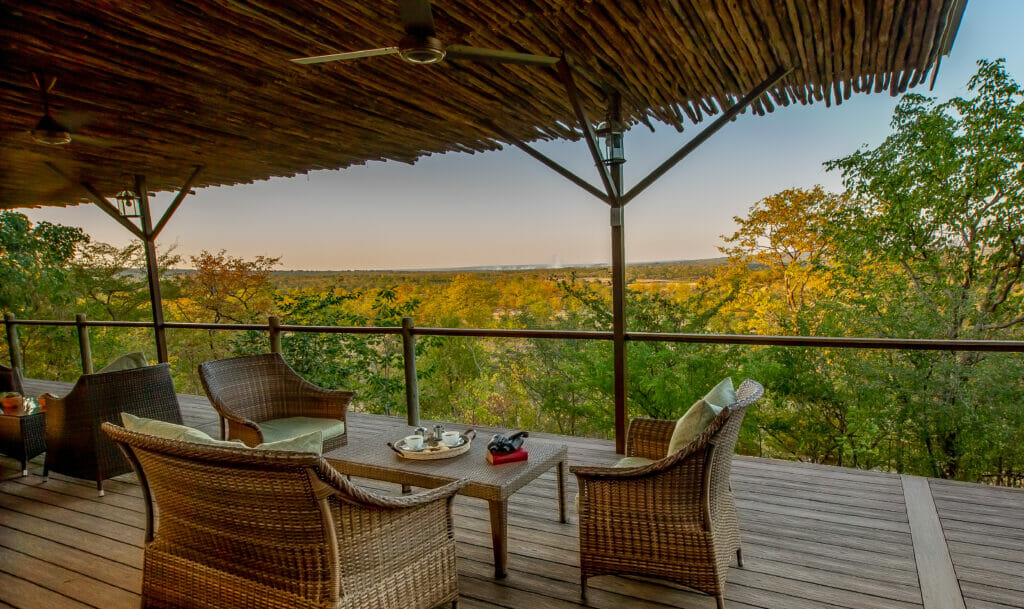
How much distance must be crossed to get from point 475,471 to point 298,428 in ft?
5.58

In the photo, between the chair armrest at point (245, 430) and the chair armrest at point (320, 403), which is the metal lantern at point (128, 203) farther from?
the chair armrest at point (245, 430)

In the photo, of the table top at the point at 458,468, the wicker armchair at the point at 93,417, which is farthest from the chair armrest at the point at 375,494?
the wicker armchair at the point at 93,417

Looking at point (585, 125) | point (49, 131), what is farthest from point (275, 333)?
point (585, 125)

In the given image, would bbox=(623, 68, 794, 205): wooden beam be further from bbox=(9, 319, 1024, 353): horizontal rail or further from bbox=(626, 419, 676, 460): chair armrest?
bbox=(626, 419, 676, 460): chair armrest

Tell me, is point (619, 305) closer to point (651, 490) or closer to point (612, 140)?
point (612, 140)

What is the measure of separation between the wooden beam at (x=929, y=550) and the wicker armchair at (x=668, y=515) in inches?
34.2

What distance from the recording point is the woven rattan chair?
3.73 metres

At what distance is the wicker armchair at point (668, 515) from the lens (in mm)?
2100

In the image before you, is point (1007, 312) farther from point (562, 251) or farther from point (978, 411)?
point (562, 251)

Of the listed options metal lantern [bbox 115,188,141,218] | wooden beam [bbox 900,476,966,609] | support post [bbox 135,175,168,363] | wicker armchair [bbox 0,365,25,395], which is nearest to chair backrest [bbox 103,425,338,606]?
wooden beam [bbox 900,476,966,609]

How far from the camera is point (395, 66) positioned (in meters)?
3.50

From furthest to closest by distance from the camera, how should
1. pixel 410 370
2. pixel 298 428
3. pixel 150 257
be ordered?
pixel 150 257 < pixel 410 370 < pixel 298 428

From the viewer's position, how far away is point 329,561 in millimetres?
1712

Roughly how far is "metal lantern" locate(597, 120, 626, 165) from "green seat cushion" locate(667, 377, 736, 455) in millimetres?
2054
